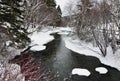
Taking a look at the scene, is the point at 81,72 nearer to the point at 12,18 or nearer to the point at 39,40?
the point at 12,18

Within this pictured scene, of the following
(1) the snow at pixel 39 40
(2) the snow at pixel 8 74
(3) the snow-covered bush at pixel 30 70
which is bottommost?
(1) the snow at pixel 39 40

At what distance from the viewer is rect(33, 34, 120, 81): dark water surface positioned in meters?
17.6

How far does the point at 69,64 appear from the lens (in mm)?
20938

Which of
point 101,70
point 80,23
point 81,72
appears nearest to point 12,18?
point 81,72

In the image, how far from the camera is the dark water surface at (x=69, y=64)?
691 inches

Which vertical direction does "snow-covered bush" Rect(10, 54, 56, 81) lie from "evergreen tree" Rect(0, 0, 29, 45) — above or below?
below

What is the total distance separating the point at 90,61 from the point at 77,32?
39.9 feet

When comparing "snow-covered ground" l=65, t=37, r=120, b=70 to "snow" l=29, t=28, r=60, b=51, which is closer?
"snow-covered ground" l=65, t=37, r=120, b=70

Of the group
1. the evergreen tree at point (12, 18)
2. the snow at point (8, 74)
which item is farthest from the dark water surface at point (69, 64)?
the snow at point (8, 74)

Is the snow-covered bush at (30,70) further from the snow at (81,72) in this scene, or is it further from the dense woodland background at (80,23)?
the dense woodland background at (80,23)

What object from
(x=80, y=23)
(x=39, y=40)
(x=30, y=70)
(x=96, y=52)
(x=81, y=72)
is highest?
(x=30, y=70)

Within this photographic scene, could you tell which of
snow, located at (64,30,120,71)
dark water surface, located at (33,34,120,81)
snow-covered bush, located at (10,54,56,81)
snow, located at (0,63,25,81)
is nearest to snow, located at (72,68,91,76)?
dark water surface, located at (33,34,120,81)

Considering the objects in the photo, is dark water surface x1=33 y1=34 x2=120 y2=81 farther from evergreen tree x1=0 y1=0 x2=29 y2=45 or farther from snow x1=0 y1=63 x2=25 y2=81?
snow x1=0 y1=63 x2=25 y2=81

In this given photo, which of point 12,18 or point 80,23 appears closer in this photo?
point 12,18
